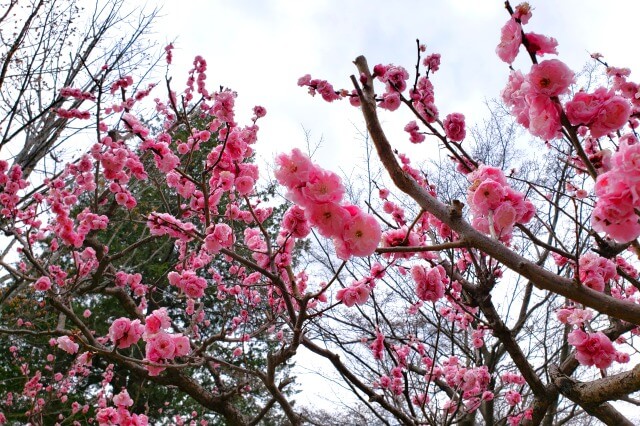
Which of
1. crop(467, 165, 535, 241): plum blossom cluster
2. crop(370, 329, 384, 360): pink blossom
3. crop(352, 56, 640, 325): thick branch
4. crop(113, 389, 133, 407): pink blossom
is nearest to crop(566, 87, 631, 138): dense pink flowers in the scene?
crop(467, 165, 535, 241): plum blossom cluster

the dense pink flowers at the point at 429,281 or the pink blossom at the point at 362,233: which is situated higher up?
the dense pink flowers at the point at 429,281

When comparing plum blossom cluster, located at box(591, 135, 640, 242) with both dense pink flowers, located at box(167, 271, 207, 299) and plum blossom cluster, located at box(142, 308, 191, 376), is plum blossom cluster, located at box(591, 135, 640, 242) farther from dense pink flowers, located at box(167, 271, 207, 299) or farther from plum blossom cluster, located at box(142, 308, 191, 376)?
dense pink flowers, located at box(167, 271, 207, 299)

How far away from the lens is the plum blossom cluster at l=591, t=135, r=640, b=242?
113 centimetres

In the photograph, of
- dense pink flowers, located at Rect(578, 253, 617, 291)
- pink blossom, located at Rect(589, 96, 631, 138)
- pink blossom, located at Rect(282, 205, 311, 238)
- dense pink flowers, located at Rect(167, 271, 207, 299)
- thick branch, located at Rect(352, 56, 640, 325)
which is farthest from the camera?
dense pink flowers, located at Rect(167, 271, 207, 299)

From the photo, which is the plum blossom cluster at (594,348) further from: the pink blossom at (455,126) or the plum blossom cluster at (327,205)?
the plum blossom cluster at (327,205)

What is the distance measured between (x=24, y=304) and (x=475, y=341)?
825 centimetres

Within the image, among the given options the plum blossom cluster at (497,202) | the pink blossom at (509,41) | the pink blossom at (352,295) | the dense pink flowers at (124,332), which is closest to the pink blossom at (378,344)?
the pink blossom at (352,295)

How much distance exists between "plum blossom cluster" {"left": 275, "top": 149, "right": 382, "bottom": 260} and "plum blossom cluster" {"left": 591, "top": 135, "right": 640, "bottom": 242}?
0.64 m


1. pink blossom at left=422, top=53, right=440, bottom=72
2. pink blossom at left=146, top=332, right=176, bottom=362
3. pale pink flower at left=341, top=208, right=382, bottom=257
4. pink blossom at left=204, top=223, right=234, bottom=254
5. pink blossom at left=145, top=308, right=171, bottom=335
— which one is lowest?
pink blossom at left=146, top=332, right=176, bottom=362

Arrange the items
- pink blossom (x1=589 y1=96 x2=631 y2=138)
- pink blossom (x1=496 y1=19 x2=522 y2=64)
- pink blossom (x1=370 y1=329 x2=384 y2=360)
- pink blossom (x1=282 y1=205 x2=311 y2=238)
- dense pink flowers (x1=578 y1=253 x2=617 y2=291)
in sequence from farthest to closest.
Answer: pink blossom (x1=370 y1=329 x2=384 y2=360)
dense pink flowers (x1=578 y1=253 x2=617 y2=291)
pink blossom (x1=282 y1=205 x2=311 y2=238)
pink blossom (x1=496 y1=19 x2=522 y2=64)
pink blossom (x1=589 y1=96 x2=631 y2=138)

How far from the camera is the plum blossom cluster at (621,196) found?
1.13 meters

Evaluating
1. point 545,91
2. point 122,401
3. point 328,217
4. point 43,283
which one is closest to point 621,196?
point 545,91

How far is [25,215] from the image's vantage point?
17.7ft

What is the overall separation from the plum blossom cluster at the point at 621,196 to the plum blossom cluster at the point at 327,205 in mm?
644
